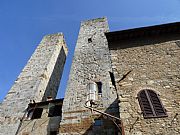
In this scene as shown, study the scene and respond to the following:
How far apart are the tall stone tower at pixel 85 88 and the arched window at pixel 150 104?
222 centimetres

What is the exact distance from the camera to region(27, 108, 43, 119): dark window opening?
11164 millimetres

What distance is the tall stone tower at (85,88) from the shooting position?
8734mm

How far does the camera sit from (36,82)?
46.5ft

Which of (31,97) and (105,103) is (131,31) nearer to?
(105,103)

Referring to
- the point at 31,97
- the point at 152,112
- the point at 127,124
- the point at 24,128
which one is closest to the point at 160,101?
the point at 152,112

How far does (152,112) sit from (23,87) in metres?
10.5

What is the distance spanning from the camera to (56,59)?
18781 millimetres

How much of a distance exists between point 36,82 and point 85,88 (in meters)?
4.80

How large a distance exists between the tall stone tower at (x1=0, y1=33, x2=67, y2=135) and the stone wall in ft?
22.4

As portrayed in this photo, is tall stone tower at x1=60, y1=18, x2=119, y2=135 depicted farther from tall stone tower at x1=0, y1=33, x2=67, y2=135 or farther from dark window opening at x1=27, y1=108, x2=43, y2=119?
tall stone tower at x1=0, y1=33, x2=67, y2=135

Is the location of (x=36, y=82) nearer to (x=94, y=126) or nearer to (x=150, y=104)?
(x=94, y=126)

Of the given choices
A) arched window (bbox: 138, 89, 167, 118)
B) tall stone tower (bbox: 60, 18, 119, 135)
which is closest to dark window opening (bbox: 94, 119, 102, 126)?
tall stone tower (bbox: 60, 18, 119, 135)

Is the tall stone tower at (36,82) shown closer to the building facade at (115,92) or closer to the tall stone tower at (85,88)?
the building facade at (115,92)

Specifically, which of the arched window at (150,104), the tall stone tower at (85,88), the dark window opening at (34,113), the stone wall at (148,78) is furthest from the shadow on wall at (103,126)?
the dark window opening at (34,113)
